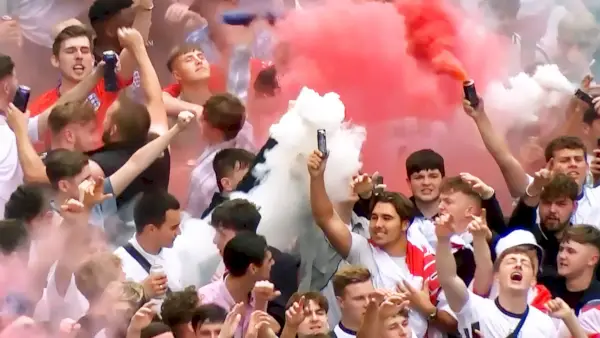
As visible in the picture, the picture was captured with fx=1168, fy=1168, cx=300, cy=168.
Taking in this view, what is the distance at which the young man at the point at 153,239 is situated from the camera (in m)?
2.66

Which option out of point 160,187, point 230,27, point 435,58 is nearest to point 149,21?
point 230,27

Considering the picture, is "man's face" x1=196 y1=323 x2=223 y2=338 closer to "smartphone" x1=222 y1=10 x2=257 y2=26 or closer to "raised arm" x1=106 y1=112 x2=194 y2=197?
"raised arm" x1=106 y1=112 x2=194 y2=197

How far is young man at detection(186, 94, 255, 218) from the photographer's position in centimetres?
312

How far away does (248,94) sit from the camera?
11.4ft

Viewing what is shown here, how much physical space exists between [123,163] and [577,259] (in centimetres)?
113

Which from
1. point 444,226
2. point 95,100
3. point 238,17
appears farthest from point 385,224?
point 238,17

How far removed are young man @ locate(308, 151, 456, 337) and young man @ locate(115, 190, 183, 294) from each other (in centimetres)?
34

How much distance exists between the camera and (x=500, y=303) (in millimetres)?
2717

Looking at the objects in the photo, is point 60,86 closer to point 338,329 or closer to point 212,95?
point 212,95

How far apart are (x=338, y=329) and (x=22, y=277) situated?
0.71 metres

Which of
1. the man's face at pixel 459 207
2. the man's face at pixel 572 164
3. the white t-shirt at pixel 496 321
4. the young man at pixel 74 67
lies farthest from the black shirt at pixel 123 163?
the man's face at pixel 572 164

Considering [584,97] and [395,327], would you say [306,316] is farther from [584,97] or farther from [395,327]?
[584,97]

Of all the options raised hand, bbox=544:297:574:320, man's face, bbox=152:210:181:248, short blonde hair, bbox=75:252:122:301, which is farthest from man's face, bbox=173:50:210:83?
raised hand, bbox=544:297:574:320

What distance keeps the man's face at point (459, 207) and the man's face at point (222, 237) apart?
0.56 metres
